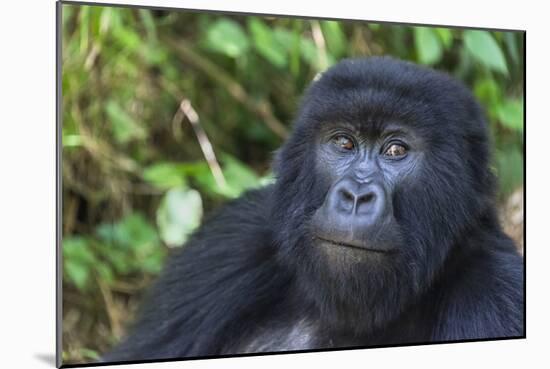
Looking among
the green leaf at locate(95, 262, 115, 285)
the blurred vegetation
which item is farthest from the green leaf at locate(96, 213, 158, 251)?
the green leaf at locate(95, 262, 115, 285)

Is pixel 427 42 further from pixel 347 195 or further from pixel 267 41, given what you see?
pixel 347 195

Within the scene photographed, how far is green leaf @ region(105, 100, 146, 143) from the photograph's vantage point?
4914mm

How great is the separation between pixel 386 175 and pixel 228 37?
5.22 ft

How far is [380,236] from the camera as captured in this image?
3.14m

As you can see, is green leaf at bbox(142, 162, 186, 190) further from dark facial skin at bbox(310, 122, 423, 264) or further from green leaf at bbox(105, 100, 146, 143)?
dark facial skin at bbox(310, 122, 423, 264)

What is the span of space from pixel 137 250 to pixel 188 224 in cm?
66

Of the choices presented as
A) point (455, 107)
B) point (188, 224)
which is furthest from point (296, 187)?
point (188, 224)

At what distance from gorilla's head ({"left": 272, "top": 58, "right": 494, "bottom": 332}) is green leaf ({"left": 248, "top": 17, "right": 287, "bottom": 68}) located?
1128 mm

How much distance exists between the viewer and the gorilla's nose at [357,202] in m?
3.09

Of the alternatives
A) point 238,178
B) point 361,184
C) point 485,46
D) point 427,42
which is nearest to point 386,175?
point 361,184

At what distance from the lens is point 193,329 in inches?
144
